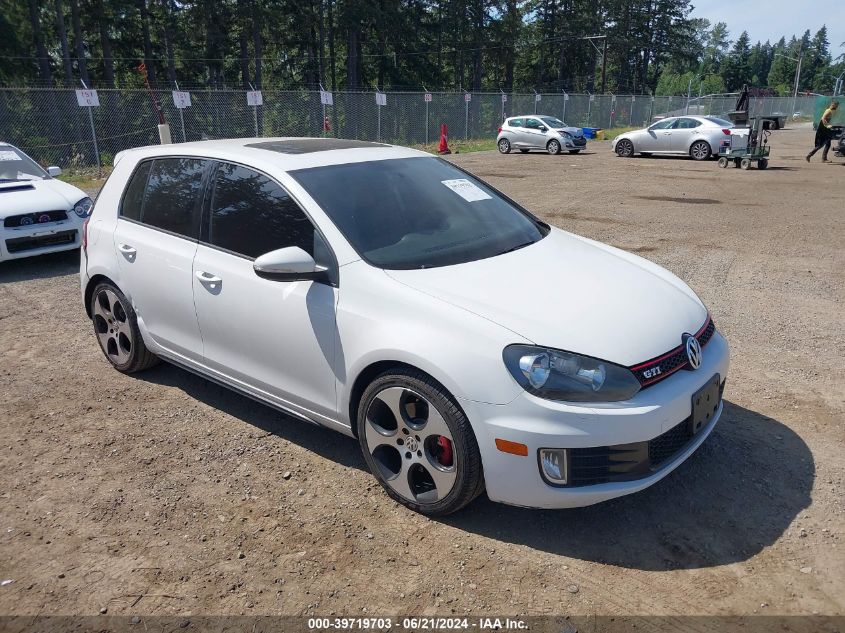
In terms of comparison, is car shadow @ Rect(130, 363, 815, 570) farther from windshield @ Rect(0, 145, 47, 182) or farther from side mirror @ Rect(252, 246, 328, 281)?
windshield @ Rect(0, 145, 47, 182)

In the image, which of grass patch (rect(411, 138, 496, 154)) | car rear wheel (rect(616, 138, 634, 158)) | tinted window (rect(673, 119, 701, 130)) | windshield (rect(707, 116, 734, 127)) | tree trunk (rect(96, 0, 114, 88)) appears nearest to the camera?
windshield (rect(707, 116, 734, 127))

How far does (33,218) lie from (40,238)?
25cm

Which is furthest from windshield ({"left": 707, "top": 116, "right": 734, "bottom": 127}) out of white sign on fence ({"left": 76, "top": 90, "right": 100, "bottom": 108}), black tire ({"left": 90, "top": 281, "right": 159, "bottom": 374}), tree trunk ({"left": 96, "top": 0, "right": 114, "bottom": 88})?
tree trunk ({"left": 96, "top": 0, "right": 114, "bottom": 88})

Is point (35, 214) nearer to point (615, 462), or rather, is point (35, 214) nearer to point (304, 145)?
point (304, 145)

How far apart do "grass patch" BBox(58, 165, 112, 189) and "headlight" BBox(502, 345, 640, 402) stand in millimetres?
16196

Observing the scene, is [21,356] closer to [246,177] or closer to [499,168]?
[246,177]

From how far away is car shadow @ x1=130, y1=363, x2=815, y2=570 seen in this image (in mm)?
2842

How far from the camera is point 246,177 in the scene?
12.2 ft

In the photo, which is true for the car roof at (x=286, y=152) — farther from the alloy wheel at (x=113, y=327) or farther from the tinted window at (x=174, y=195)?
the alloy wheel at (x=113, y=327)

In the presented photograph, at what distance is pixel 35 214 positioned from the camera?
25.0 feet

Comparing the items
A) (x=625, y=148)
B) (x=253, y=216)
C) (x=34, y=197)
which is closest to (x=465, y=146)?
(x=625, y=148)

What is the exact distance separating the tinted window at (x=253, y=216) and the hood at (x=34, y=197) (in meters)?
5.05

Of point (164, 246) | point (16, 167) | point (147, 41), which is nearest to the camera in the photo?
point (164, 246)

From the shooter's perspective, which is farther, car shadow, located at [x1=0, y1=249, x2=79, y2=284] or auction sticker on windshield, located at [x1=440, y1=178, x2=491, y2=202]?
car shadow, located at [x1=0, y1=249, x2=79, y2=284]
